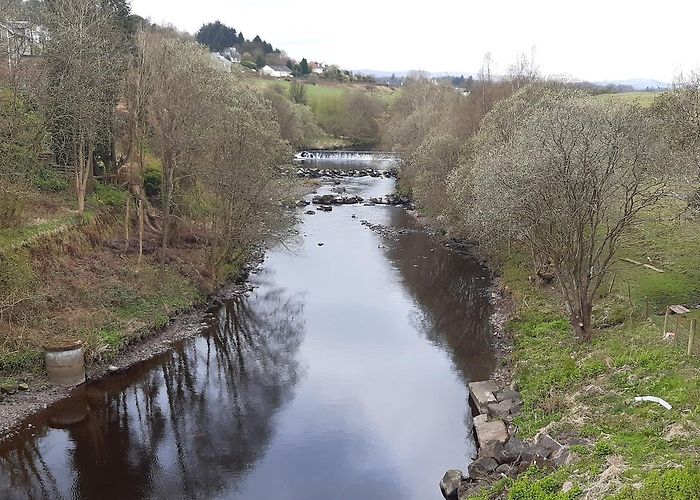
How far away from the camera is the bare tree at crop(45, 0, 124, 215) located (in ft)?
93.5

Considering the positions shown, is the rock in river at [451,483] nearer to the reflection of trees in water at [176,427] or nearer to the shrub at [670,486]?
the shrub at [670,486]

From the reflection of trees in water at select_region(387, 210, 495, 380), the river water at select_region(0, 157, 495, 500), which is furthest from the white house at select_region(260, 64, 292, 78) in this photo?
the river water at select_region(0, 157, 495, 500)

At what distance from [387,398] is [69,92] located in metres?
20.6

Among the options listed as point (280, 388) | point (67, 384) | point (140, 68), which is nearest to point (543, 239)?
point (280, 388)

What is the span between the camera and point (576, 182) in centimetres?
2059

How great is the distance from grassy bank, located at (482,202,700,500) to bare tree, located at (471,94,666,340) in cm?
194

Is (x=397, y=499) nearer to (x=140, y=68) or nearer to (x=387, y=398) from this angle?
(x=387, y=398)

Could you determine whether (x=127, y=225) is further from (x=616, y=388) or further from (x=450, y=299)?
(x=616, y=388)

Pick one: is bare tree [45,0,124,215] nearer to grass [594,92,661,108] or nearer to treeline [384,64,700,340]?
treeline [384,64,700,340]

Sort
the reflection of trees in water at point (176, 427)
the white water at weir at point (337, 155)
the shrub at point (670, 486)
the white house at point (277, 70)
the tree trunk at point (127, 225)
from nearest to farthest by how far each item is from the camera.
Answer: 1. the shrub at point (670, 486)
2. the reflection of trees in water at point (176, 427)
3. the tree trunk at point (127, 225)
4. the white water at weir at point (337, 155)
5. the white house at point (277, 70)

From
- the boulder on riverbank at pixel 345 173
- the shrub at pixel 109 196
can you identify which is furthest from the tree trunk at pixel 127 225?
the boulder on riverbank at pixel 345 173

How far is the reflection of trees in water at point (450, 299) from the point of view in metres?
27.0

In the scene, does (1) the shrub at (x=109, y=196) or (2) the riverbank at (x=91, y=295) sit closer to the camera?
(2) the riverbank at (x=91, y=295)

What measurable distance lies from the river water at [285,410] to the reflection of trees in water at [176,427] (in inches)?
2.4
